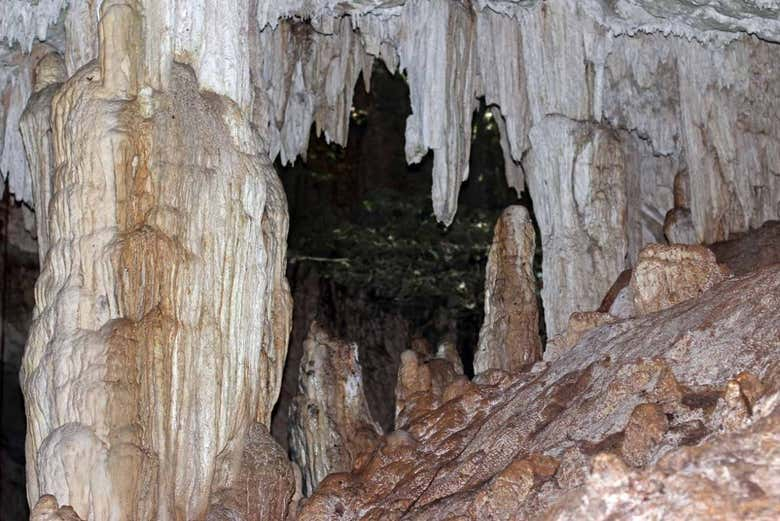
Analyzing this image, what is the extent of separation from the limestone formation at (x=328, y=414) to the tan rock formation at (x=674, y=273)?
3430 mm

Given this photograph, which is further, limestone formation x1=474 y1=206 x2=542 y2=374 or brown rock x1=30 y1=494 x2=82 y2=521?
limestone formation x1=474 y1=206 x2=542 y2=374

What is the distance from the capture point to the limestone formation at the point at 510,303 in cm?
1282

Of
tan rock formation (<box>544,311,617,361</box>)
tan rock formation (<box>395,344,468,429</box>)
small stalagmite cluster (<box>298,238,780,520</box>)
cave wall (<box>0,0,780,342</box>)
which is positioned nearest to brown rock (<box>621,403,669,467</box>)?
small stalagmite cluster (<box>298,238,780,520</box>)

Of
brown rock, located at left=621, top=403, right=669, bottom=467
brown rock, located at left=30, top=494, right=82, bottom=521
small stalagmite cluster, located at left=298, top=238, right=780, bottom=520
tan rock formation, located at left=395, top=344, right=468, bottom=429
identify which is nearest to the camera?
small stalagmite cluster, located at left=298, top=238, right=780, bottom=520

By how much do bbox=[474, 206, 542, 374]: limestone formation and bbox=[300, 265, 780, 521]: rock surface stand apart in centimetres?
203

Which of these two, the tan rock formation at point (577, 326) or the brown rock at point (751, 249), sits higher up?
the brown rock at point (751, 249)

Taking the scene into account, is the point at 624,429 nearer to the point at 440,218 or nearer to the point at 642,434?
the point at 642,434

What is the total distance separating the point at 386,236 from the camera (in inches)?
786

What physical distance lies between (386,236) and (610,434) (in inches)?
468

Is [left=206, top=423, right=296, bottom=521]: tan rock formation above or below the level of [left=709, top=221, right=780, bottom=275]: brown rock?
below

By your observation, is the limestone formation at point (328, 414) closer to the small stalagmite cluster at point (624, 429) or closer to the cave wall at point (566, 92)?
the cave wall at point (566, 92)

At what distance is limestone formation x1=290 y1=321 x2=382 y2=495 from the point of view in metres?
12.8

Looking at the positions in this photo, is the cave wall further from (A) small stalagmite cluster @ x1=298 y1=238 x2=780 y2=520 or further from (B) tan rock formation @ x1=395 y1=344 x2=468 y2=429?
(A) small stalagmite cluster @ x1=298 y1=238 x2=780 y2=520

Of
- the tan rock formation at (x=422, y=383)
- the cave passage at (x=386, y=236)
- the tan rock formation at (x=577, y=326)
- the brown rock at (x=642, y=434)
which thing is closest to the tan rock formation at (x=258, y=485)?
the tan rock formation at (x=422, y=383)
